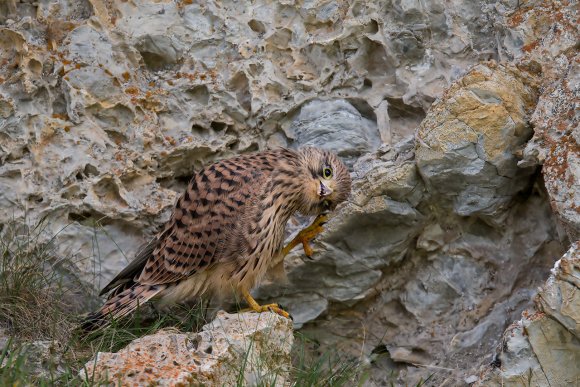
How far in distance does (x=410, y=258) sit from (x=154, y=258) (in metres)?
1.41

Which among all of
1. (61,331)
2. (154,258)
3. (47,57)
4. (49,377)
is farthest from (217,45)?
(49,377)

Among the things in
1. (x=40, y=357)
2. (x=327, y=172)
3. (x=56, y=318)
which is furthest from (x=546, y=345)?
(x=56, y=318)

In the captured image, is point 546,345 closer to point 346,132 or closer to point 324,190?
point 324,190

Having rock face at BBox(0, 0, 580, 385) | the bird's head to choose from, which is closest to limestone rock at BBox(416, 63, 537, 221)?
rock face at BBox(0, 0, 580, 385)

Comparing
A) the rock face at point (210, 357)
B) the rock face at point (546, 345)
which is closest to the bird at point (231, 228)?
the rock face at point (210, 357)

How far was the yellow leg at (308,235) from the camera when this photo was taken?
15.6 ft

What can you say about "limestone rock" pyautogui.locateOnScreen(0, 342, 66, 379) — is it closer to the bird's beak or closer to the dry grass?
the dry grass

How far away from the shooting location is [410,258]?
4.93 metres

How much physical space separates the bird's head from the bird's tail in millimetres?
898

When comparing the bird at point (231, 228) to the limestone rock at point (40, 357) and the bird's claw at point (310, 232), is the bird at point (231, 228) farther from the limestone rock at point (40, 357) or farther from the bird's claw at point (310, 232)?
the limestone rock at point (40, 357)

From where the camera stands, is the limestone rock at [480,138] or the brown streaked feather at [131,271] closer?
the limestone rock at [480,138]

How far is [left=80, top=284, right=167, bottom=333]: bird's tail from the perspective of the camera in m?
4.32

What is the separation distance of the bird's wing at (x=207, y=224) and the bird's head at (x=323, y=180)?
0.22 m

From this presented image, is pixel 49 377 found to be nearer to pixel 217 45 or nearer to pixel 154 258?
pixel 154 258
